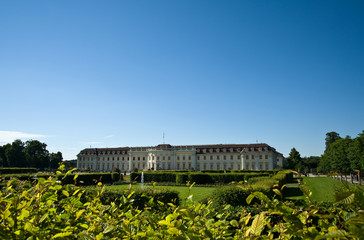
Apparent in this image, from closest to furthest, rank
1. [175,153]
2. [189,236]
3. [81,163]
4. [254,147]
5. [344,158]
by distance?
1. [189,236]
2. [344,158]
3. [254,147]
4. [175,153]
5. [81,163]

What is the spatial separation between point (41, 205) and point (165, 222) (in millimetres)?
1287

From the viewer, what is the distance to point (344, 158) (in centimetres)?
2972

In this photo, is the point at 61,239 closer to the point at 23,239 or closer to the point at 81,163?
the point at 23,239

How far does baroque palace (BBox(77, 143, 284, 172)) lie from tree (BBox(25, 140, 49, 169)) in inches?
447

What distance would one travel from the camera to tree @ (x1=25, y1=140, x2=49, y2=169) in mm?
73438

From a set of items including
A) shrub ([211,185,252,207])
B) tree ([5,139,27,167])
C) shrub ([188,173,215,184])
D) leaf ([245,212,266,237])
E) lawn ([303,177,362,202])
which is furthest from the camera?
tree ([5,139,27,167])

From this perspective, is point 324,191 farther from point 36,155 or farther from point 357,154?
point 36,155

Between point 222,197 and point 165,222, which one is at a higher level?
point 165,222

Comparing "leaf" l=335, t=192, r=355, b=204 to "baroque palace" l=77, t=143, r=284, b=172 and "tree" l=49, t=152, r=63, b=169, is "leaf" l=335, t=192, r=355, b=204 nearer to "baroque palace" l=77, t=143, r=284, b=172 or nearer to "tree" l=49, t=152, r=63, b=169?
"baroque palace" l=77, t=143, r=284, b=172

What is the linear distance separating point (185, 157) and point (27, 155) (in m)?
46.6

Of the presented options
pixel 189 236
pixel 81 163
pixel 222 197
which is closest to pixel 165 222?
pixel 189 236

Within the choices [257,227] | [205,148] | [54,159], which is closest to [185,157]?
[205,148]

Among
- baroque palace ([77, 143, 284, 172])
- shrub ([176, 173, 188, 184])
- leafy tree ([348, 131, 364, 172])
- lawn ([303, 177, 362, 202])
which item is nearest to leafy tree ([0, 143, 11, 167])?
baroque palace ([77, 143, 284, 172])

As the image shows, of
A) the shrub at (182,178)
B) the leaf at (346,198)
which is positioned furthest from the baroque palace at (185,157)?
the leaf at (346,198)
